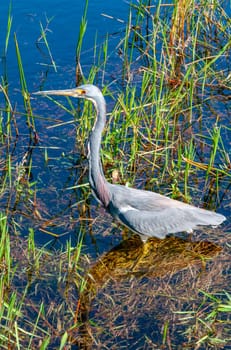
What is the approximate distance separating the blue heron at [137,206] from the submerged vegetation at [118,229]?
0.17 meters

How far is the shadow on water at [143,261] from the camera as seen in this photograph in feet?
15.7

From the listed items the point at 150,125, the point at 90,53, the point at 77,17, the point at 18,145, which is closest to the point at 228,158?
the point at 150,125

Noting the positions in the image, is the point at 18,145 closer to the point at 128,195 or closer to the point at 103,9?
the point at 128,195

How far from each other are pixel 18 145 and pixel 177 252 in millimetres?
1709

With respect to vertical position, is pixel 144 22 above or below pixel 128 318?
above

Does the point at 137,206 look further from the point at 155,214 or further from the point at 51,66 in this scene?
the point at 51,66

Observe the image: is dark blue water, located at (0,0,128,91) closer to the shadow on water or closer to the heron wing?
the heron wing

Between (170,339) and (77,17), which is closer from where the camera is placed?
(170,339)

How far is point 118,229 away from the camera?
5270 millimetres

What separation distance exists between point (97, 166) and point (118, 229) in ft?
1.58

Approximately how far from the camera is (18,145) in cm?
606

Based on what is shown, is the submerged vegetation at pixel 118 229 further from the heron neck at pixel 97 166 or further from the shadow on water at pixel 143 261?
A: the heron neck at pixel 97 166

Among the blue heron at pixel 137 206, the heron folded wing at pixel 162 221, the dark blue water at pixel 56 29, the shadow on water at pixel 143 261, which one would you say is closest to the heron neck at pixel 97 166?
the blue heron at pixel 137 206

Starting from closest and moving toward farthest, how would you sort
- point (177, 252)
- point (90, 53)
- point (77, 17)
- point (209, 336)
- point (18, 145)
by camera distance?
point (209, 336) → point (177, 252) → point (18, 145) → point (90, 53) → point (77, 17)
